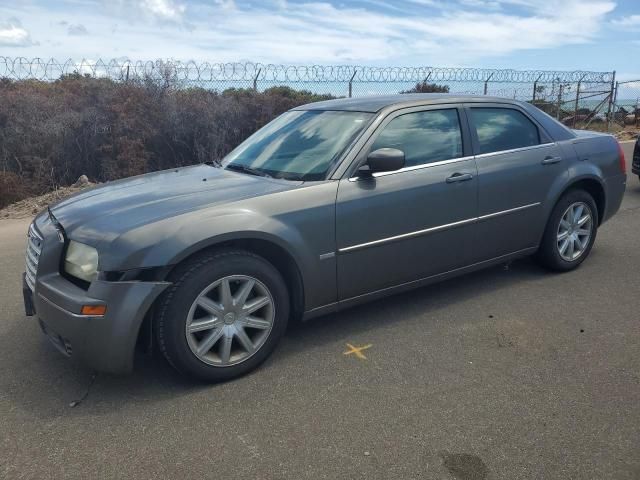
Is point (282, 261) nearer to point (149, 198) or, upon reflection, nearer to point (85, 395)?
point (149, 198)

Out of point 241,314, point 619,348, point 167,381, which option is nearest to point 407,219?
point 241,314

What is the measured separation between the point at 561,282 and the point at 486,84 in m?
13.8

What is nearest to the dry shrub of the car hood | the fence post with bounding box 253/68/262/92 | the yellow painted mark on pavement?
the fence post with bounding box 253/68/262/92

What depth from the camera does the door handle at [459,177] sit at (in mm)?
4241

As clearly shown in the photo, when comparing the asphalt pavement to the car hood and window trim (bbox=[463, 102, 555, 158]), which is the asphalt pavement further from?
window trim (bbox=[463, 102, 555, 158])

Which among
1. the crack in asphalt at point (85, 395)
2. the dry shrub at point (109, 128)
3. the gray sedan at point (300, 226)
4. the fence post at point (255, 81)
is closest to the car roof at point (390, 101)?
the gray sedan at point (300, 226)

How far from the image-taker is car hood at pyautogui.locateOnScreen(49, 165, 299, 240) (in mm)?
3285

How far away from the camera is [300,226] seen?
3568 millimetres

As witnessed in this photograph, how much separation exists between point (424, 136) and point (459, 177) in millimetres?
399

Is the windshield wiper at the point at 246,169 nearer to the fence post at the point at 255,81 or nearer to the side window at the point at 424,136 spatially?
the side window at the point at 424,136

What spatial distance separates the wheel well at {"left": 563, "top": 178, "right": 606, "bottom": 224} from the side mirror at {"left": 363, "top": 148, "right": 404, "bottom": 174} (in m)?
2.09

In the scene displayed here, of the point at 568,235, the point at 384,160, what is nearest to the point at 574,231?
the point at 568,235

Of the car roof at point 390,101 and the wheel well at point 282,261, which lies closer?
the wheel well at point 282,261

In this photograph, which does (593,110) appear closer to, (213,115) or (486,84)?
(486,84)
